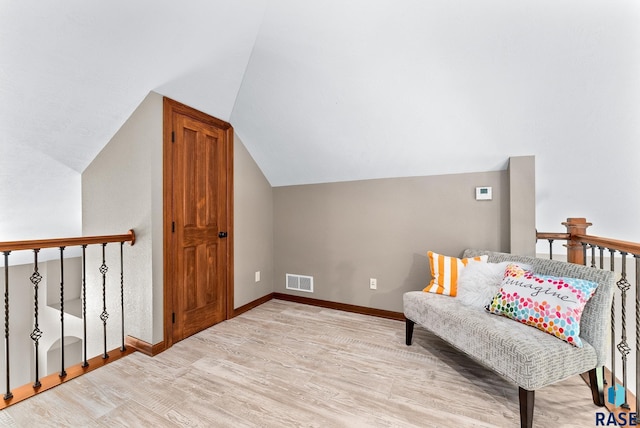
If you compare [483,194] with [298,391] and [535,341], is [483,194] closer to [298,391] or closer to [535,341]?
[535,341]

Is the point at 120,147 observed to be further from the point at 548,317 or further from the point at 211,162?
the point at 548,317

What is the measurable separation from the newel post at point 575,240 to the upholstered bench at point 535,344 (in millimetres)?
422

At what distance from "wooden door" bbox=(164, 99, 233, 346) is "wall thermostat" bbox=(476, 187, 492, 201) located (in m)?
2.46

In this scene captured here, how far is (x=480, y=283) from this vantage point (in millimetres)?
2072

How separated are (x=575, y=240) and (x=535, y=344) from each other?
1124 mm

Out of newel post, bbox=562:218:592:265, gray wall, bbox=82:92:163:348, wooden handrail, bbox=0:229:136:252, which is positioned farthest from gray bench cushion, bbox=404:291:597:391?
wooden handrail, bbox=0:229:136:252

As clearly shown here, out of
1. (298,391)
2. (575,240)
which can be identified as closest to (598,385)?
(575,240)

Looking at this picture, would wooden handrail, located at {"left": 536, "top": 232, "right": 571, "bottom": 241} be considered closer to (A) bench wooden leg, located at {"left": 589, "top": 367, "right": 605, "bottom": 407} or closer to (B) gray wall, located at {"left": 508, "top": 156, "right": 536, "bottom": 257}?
(B) gray wall, located at {"left": 508, "top": 156, "right": 536, "bottom": 257}

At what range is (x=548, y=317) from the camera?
1.59 m

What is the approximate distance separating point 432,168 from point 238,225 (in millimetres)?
2121

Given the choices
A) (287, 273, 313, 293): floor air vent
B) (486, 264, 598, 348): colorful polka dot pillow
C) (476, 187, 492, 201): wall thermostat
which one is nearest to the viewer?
(486, 264, 598, 348): colorful polka dot pillow

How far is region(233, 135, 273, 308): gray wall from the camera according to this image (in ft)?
10.2

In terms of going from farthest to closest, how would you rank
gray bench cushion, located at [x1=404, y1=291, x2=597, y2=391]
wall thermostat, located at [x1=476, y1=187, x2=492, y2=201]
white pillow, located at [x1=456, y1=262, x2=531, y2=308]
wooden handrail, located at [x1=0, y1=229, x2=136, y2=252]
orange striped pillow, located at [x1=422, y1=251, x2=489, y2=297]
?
wall thermostat, located at [x1=476, y1=187, x2=492, y2=201], orange striped pillow, located at [x1=422, y1=251, x2=489, y2=297], white pillow, located at [x1=456, y1=262, x2=531, y2=308], wooden handrail, located at [x1=0, y1=229, x2=136, y2=252], gray bench cushion, located at [x1=404, y1=291, x2=597, y2=391]

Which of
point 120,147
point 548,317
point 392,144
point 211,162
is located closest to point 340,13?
point 392,144
